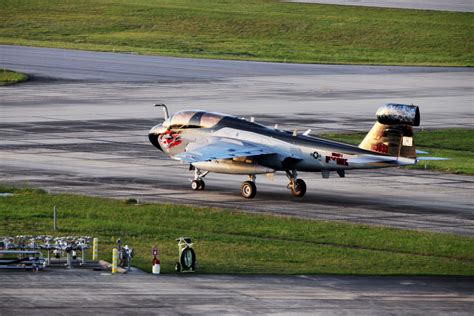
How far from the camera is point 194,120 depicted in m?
48.6

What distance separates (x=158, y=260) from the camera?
3272cm

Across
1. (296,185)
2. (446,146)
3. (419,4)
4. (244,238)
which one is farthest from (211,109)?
(419,4)

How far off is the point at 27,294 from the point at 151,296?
2887 mm

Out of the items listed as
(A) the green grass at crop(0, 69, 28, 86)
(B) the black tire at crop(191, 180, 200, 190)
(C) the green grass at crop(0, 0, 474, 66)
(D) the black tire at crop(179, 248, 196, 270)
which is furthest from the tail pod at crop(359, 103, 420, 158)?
(C) the green grass at crop(0, 0, 474, 66)

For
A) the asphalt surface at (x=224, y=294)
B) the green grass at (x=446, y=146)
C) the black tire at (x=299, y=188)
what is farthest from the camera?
the green grass at (x=446, y=146)

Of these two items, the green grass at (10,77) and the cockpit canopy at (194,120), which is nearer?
the cockpit canopy at (194,120)

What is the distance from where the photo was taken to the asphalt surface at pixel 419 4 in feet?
446

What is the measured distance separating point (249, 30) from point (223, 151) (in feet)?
249

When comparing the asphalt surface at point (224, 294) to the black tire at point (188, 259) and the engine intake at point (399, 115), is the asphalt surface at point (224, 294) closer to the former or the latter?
the black tire at point (188, 259)

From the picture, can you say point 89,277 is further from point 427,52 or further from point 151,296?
point 427,52

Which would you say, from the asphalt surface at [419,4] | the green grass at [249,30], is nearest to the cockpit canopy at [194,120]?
the green grass at [249,30]

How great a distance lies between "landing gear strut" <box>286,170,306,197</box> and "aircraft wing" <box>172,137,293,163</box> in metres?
1.27

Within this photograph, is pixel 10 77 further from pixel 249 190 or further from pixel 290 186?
pixel 290 186

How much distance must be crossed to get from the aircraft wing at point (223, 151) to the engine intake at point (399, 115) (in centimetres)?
382
